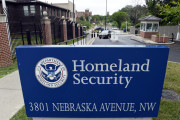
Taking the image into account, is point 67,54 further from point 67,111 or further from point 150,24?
point 150,24

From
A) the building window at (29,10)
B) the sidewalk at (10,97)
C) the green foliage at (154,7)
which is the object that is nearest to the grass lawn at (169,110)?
the sidewalk at (10,97)

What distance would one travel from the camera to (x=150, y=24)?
22828mm

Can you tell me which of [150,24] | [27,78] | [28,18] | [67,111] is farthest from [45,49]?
[28,18]

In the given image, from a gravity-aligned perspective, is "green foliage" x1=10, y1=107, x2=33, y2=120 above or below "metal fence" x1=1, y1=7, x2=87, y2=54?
below

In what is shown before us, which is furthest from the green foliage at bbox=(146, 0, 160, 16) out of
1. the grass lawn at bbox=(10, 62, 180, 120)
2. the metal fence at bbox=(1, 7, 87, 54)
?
the grass lawn at bbox=(10, 62, 180, 120)

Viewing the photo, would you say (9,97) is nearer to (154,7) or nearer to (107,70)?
(107,70)

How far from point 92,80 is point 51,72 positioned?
0.75m

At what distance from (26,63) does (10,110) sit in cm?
202

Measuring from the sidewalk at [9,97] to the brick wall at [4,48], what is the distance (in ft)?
7.10

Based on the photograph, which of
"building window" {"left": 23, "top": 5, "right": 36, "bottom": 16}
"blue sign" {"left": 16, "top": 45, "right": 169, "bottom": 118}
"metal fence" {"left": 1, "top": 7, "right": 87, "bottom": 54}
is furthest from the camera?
"building window" {"left": 23, "top": 5, "right": 36, "bottom": 16}

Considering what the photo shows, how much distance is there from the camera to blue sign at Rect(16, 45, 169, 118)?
259 centimetres

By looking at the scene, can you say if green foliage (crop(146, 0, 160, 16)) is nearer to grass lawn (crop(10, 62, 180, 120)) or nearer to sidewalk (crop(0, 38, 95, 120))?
grass lawn (crop(10, 62, 180, 120))

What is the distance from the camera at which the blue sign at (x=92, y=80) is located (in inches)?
102

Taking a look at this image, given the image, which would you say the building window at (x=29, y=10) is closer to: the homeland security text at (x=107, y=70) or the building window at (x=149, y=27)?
the building window at (x=149, y=27)
